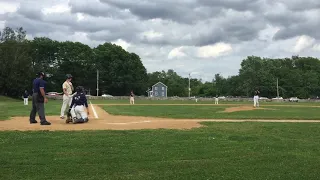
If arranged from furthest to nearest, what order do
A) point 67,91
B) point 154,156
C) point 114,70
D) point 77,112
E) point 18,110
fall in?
point 114,70
point 18,110
point 67,91
point 77,112
point 154,156

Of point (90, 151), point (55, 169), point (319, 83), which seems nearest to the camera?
point (55, 169)

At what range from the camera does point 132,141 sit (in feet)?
31.8

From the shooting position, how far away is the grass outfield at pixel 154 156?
251 inches

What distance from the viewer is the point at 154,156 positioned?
7.80 m

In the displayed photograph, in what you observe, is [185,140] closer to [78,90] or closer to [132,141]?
[132,141]

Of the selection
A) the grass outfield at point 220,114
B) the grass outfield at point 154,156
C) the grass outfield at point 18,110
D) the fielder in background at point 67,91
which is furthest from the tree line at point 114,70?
the grass outfield at point 154,156

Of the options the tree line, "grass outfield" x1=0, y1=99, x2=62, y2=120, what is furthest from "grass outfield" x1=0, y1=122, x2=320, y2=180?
the tree line

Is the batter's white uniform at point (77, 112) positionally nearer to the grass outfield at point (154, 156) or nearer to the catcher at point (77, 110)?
the catcher at point (77, 110)

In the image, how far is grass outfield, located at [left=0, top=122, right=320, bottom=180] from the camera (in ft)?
21.0

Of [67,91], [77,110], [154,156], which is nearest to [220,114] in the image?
Result: [67,91]

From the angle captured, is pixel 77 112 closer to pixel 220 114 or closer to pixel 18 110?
pixel 220 114

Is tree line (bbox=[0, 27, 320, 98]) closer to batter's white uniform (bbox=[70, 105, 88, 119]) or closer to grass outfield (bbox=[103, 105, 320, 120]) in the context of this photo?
grass outfield (bbox=[103, 105, 320, 120])

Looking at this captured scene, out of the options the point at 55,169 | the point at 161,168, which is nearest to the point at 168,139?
the point at 161,168

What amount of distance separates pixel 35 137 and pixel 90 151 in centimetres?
252
